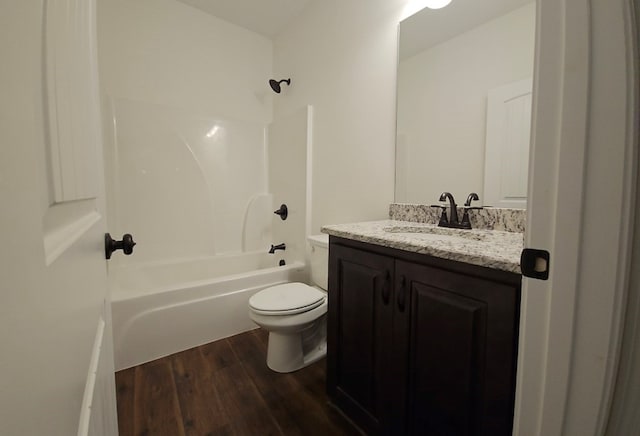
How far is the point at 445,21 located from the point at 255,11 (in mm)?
1781

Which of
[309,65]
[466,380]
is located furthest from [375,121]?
[466,380]

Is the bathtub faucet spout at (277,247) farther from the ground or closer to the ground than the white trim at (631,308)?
closer to the ground

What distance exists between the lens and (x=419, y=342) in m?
0.89

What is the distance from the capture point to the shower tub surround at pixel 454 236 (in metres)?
0.73

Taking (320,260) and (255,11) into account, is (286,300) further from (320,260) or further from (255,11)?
(255,11)

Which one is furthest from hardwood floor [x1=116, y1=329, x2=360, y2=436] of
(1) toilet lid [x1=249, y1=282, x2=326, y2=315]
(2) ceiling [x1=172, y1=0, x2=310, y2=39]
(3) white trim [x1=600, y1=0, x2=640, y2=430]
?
(2) ceiling [x1=172, y1=0, x2=310, y2=39]

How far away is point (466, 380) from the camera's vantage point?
0.76 m

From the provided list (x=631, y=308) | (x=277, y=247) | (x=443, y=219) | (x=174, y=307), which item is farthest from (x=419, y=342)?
(x=277, y=247)

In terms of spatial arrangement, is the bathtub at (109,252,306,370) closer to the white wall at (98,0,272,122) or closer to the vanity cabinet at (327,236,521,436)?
the vanity cabinet at (327,236,521,436)

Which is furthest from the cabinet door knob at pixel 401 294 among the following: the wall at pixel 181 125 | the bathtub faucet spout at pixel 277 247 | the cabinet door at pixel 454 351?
the wall at pixel 181 125

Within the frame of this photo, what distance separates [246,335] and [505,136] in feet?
6.77

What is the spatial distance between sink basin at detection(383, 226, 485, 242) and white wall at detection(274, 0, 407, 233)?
356 mm

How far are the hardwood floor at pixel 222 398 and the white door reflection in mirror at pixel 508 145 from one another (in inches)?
51.4

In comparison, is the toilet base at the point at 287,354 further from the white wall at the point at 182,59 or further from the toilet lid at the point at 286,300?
the white wall at the point at 182,59
